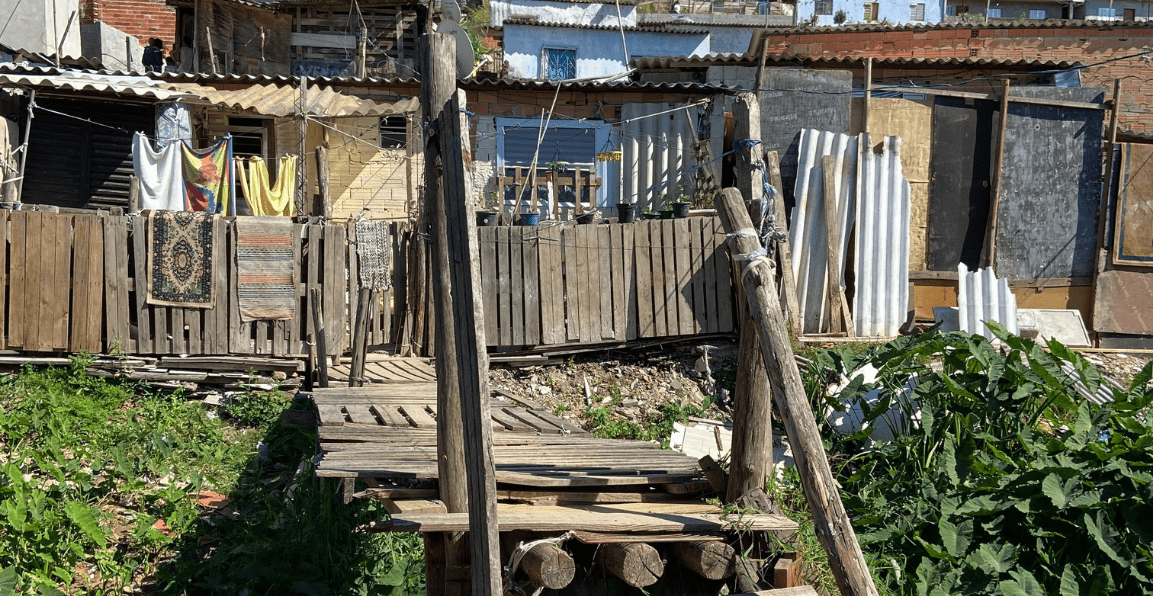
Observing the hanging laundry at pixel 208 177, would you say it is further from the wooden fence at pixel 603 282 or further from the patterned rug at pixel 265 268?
the wooden fence at pixel 603 282

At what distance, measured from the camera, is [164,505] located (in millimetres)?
7176

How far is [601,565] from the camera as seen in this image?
398 cm

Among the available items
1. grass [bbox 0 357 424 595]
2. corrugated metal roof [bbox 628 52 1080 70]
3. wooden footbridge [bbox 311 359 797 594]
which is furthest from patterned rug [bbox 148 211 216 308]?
Answer: corrugated metal roof [bbox 628 52 1080 70]

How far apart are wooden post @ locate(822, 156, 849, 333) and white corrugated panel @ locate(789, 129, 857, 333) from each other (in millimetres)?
42

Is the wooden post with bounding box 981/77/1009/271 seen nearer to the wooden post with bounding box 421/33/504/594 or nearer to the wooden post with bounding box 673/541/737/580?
the wooden post with bounding box 673/541/737/580

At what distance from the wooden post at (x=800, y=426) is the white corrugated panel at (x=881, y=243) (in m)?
7.57

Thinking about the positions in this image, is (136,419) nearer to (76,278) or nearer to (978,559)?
(76,278)

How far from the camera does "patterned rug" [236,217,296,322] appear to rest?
32.0 ft

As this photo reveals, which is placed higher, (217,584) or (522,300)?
(522,300)

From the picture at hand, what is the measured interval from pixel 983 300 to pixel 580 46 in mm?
13334

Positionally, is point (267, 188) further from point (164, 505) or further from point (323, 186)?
point (164, 505)

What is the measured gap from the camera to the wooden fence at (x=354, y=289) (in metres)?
9.45

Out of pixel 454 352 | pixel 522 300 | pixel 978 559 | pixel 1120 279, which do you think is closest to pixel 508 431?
pixel 454 352

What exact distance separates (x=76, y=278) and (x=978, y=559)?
28.7 ft
